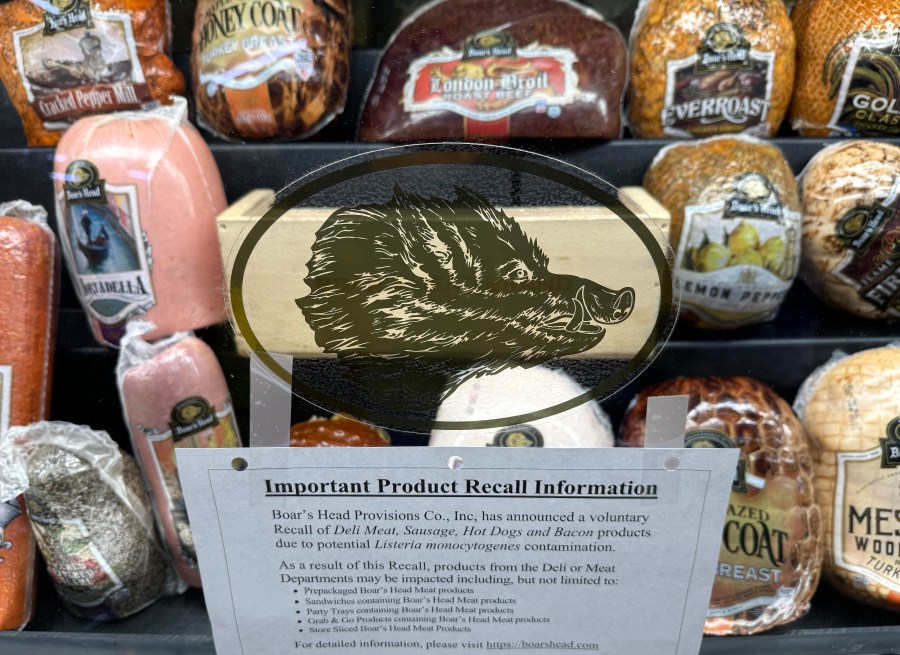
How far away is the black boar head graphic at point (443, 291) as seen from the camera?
0.40 meters

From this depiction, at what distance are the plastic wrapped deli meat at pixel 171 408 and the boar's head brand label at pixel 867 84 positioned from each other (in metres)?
0.81

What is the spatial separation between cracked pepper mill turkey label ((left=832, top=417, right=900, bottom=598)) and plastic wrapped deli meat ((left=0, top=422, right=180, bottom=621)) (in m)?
0.83

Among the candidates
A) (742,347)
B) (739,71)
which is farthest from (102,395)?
(739,71)

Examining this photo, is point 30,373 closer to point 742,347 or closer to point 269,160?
point 269,160

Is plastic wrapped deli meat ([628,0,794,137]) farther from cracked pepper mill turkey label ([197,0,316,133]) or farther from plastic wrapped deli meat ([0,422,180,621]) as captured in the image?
plastic wrapped deli meat ([0,422,180,621])

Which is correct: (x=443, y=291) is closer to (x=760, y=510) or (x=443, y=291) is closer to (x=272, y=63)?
(x=272, y=63)

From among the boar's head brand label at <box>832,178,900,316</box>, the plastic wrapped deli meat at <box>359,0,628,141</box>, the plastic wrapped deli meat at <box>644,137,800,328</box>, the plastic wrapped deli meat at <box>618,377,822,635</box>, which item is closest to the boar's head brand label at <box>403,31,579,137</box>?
the plastic wrapped deli meat at <box>359,0,628,141</box>

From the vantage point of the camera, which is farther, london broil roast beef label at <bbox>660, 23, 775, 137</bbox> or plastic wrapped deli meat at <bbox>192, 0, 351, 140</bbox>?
london broil roast beef label at <bbox>660, 23, 775, 137</bbox>

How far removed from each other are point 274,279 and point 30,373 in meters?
0.42

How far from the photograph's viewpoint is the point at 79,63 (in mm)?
600

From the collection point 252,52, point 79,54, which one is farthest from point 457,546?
point 79,54

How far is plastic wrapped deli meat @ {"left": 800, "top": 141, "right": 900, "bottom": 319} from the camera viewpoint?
28.3 inches

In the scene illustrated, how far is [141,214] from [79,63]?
23 centimetres

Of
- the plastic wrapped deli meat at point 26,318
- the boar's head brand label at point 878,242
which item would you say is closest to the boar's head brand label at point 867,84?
the boar's head brand label at point 878,242
